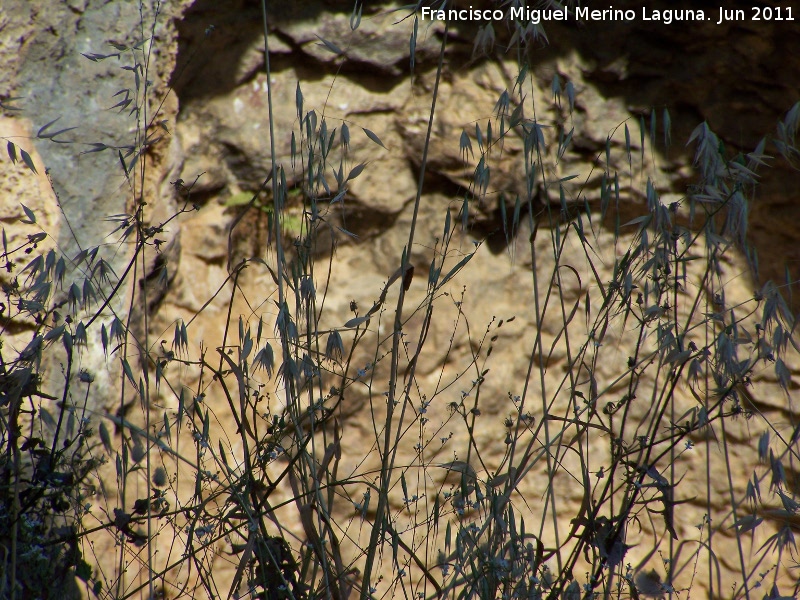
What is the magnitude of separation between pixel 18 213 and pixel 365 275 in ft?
3.33

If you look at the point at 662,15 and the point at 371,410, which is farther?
the point at 662,15

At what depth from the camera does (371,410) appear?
95 cm

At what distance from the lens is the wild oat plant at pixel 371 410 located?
0.96 m

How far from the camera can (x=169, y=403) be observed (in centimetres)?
196

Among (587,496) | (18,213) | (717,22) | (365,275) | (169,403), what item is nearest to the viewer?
(587,496)

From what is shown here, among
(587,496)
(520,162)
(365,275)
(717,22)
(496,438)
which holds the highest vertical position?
(717,22)

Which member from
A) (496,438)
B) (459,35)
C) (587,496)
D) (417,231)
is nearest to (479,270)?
(417,231)

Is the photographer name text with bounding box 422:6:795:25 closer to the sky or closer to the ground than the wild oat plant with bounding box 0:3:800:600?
closer to the sky

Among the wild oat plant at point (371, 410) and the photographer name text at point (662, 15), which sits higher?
the photographer name text at point (662, 15)

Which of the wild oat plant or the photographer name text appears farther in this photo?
the photographer name text

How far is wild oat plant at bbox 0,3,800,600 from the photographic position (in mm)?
956

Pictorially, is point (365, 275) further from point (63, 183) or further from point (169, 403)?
point (63, 183)

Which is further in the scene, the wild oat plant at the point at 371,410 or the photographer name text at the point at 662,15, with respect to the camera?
the photographer name text at the point at 662,15

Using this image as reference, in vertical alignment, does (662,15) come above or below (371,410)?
above
